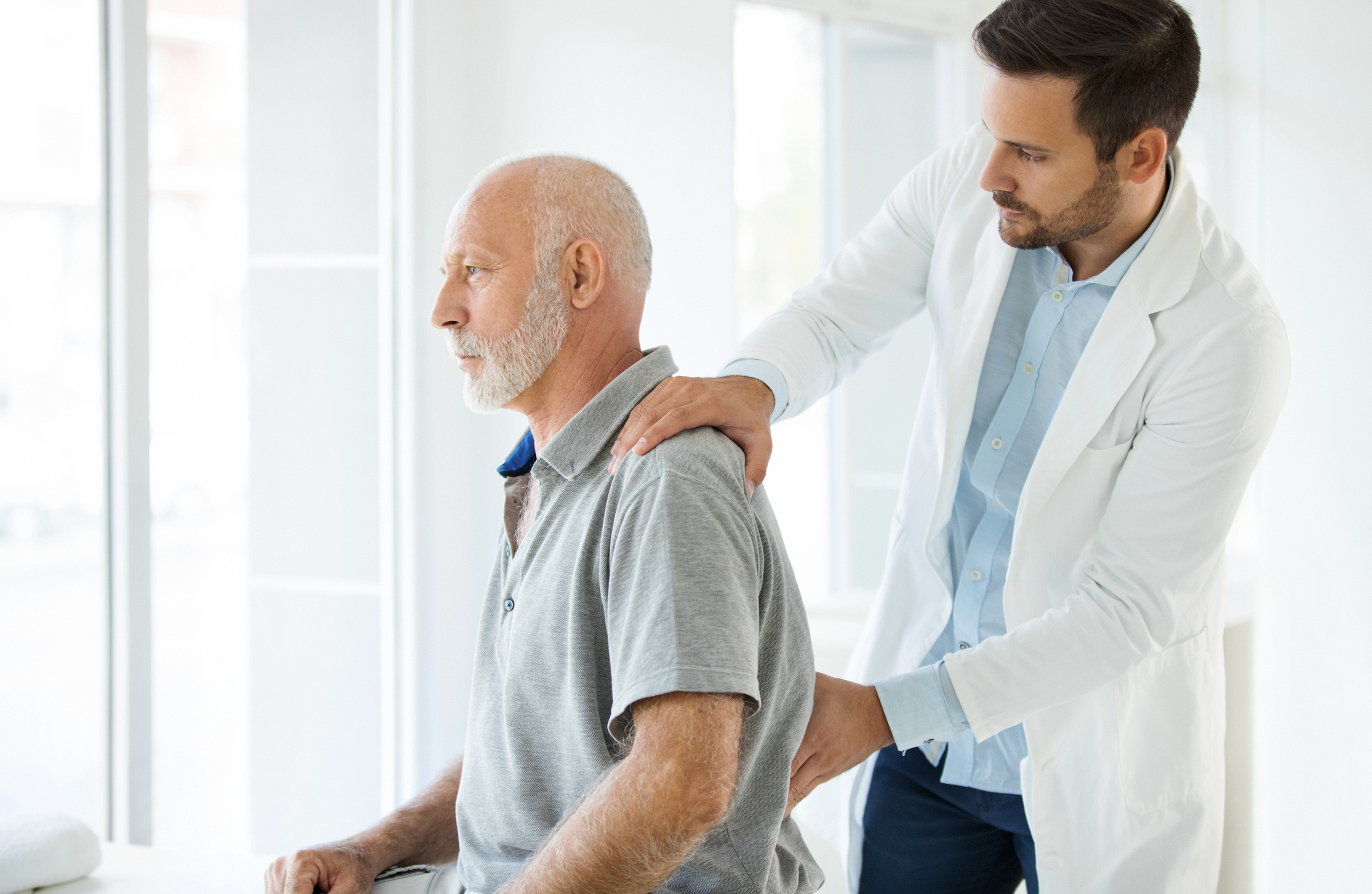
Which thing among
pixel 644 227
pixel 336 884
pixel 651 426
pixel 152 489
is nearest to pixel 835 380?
pixel 644 227

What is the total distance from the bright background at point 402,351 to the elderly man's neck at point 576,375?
969 millimetres

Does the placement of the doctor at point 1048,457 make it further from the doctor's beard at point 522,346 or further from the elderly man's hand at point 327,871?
the elderly man's hand at point 327,871

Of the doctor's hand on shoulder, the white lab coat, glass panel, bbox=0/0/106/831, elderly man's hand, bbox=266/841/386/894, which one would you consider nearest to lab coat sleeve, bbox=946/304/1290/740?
the white lab coat

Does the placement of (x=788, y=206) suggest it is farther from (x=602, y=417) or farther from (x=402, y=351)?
(x=602, y=417)

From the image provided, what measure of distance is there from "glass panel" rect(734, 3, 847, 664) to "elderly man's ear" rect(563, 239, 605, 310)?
1755 mm

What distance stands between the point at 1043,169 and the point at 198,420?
176 centimetres

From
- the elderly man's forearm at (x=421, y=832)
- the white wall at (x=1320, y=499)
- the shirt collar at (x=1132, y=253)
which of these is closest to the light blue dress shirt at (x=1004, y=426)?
the shirt collar at (x=1132, y=253)

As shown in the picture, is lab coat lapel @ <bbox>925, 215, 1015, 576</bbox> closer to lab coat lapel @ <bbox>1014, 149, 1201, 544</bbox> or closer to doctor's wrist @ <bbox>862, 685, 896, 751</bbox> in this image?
lab coat lapel @ <bbox>1014, 149, 1201, 544</bbox>

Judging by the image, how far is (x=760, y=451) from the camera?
1.09 m

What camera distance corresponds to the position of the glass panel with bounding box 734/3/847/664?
114 inches

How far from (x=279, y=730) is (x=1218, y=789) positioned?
2.07m

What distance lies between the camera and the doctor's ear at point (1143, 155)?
1.20 metres

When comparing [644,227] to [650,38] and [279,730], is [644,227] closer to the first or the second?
[650,38]

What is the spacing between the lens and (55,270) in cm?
167
